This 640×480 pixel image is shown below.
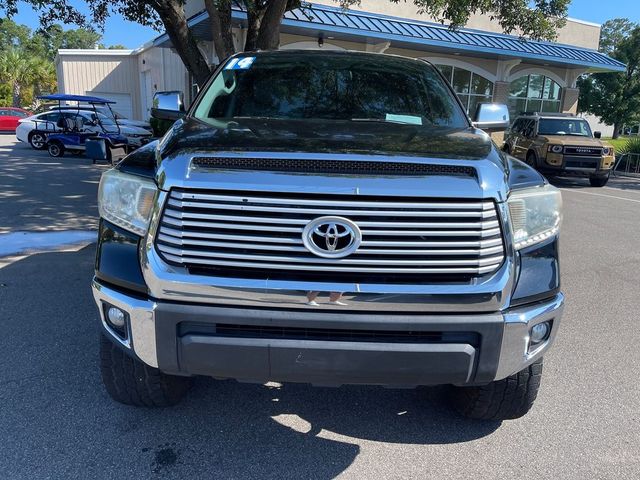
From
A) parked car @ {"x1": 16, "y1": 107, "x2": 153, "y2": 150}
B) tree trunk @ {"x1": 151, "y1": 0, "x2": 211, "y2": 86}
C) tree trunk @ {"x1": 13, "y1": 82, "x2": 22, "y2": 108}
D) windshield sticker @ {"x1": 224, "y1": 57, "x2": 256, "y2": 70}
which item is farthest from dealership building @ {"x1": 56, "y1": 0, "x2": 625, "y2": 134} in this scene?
tree trunk @ {"x1": 13, "y1": 82, "x2": 22, "y2": 108}

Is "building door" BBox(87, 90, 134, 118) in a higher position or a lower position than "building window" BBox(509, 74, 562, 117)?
lower

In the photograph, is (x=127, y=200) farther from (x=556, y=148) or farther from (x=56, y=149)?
(x=56, y=149)

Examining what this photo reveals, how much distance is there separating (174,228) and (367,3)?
18.3 m

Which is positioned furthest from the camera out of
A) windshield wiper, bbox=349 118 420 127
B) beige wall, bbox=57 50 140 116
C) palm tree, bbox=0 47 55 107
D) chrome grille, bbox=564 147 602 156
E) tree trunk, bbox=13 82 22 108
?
tree trunk, bbox=13 82 22 108

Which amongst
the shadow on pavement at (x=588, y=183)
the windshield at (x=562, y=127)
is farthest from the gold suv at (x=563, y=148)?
the shadow on pavement at (x=588, y=183)

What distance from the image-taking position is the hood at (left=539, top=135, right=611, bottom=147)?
47.2 feet

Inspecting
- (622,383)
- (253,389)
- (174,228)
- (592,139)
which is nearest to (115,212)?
(174,228)

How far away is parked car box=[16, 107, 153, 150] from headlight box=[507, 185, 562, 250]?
611 inches

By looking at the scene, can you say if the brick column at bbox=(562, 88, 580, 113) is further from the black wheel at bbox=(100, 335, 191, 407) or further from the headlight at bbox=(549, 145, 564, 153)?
the black wheel at bbox=(100, 335, 191, 407)

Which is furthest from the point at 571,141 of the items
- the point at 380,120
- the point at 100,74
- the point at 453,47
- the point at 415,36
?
the point at 100,74

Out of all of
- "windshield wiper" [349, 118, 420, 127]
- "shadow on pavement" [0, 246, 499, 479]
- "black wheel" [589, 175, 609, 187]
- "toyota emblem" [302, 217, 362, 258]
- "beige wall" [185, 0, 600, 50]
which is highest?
"beige wall" [185, 0, 600, 50]

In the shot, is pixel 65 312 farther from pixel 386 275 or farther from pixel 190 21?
pixel 190 21

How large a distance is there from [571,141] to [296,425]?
14.2 metres

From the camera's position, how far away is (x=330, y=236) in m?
2.10
